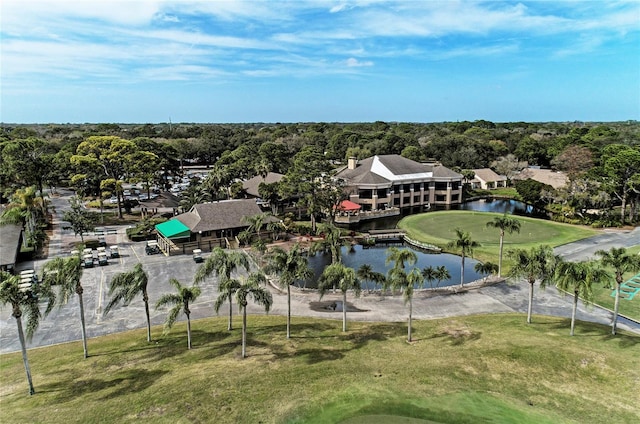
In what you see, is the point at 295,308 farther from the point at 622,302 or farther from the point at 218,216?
the point at 622,302

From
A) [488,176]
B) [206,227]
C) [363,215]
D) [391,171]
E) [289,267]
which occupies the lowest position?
[363,215]

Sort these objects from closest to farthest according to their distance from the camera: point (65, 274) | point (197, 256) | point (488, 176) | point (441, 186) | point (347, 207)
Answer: point (65, 274) → point (197, 256) → point (347, 207) → point (441, 186) → point (488, 176)

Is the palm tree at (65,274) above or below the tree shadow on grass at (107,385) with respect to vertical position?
above

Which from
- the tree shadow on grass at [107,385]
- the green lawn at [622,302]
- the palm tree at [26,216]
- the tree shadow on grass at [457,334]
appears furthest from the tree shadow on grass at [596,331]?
the palm tree at [26,216]

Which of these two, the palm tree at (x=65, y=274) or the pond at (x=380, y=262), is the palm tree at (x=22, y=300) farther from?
the pond at (x=380, y=262)

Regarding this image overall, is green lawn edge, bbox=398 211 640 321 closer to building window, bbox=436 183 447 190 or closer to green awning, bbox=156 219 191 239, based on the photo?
building window, bbox=436 183 447 190

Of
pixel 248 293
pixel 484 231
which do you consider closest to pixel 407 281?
pixel 248 293

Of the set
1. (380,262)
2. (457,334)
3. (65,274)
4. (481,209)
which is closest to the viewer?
(65,274)
